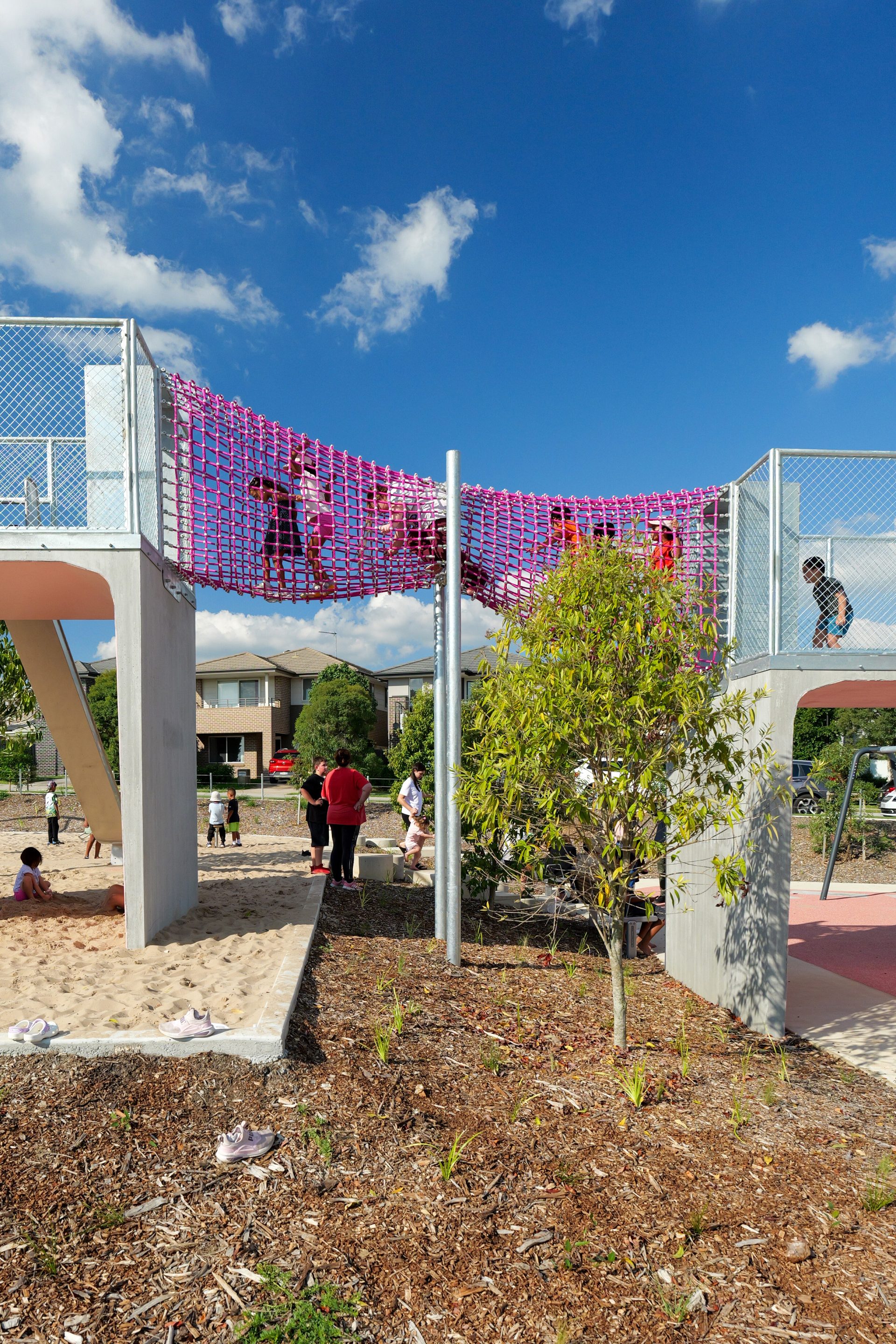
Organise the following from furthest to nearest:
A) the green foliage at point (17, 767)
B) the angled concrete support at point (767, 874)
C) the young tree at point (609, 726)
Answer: the green foliage at point (17, 767)
the angled concrete support at point (767, 874)
the young tree at point (609, 726)

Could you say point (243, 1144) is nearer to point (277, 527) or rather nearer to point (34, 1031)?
point (34, 1031)

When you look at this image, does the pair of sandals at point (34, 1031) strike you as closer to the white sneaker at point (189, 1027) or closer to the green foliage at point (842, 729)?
the white sneaker at point (189, 1027)

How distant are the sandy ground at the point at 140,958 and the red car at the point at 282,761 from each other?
78.2 feet

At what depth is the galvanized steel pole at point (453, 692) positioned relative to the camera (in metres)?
7.02

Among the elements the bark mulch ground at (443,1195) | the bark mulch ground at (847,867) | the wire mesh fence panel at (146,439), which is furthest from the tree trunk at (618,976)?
the bark mulch ground at (847,867)

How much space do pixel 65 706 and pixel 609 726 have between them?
6867mm

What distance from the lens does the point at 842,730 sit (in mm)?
26719

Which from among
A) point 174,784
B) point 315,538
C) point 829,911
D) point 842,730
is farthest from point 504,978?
point 842,730

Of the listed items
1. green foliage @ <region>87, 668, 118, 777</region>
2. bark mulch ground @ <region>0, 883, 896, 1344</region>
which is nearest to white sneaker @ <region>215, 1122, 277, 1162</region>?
bark mulch ground @ <region>0, 883, 896, 1344</region>

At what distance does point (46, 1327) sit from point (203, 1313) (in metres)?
0.51

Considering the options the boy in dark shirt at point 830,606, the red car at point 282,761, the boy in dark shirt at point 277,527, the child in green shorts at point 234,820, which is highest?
the boy in dark shirt at point 277,527

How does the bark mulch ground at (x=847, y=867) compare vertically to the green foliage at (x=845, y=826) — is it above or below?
below

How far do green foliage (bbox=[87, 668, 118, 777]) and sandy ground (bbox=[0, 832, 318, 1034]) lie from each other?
20.4 meters

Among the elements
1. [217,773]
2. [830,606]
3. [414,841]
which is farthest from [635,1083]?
[217,773]
